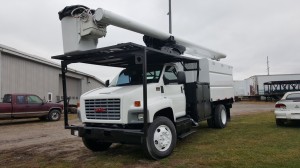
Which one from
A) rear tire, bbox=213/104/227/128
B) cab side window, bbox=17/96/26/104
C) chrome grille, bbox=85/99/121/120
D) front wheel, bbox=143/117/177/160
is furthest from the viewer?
cab side window, bbox=17/96/26/104

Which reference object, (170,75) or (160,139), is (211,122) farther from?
(160,139)

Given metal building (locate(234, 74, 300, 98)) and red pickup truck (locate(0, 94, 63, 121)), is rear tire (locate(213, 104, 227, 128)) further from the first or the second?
metal building (locate(234, 74, 300, 98))

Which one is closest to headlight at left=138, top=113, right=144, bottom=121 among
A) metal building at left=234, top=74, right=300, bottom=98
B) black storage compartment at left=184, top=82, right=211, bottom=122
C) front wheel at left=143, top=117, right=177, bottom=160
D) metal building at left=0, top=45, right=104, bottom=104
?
front wheel at left=143, top=117, right=177, bottom=160

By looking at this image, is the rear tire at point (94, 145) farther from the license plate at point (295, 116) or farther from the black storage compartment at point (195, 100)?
the license plate at point (295, 116)

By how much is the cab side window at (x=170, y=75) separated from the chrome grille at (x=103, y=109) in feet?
5.75

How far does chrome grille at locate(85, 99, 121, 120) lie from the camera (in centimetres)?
652

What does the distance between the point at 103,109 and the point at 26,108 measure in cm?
1226

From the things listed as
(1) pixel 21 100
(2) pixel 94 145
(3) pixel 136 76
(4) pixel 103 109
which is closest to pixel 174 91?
(3) pixel 136 76

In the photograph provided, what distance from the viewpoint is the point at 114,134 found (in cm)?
629

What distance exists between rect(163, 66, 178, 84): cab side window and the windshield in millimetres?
210

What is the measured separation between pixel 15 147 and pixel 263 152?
7.30 metres

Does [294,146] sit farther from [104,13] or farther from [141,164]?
[104,13]

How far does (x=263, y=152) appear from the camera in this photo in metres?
6.82

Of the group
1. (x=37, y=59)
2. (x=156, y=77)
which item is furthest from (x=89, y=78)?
(x=156, y=77)
